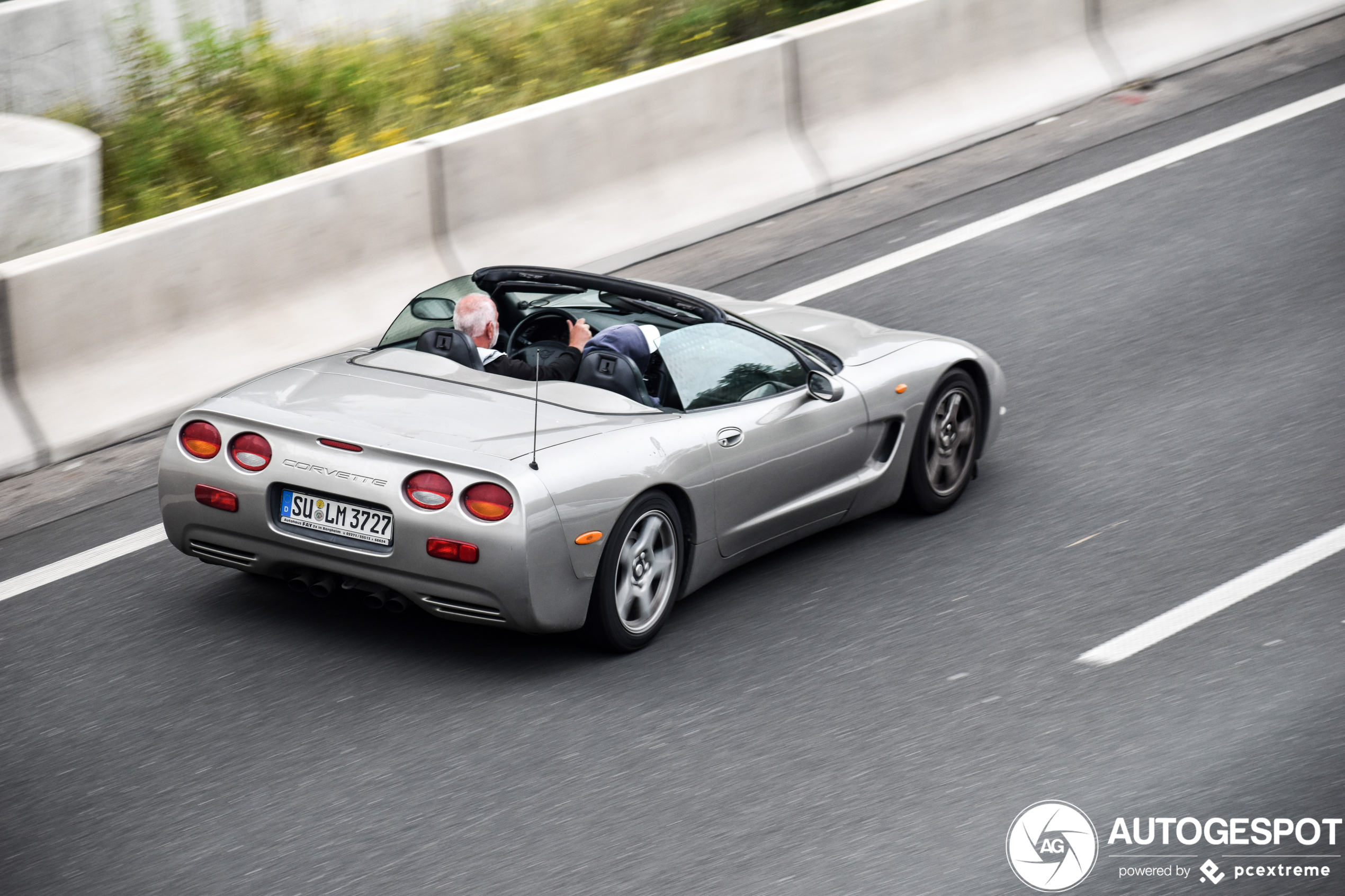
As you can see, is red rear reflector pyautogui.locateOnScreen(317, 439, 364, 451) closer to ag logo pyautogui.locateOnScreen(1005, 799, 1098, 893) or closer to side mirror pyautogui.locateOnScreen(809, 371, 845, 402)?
side mirror pyautogui.locateOnScreen(809, 371, 845, 402)

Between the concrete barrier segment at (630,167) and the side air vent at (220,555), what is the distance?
13.0 feet

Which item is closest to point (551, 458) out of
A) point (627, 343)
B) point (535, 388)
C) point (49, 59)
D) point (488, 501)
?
point (488, 501)

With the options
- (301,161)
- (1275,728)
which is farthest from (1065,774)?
(301,161)

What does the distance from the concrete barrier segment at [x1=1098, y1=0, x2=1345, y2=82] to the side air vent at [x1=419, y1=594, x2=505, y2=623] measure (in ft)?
31.2

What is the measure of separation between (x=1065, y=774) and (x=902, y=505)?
7.47ft

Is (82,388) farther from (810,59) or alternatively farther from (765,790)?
(810,59)

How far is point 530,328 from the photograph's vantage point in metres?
6.87

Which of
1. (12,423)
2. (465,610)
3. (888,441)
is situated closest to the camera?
(465,610)

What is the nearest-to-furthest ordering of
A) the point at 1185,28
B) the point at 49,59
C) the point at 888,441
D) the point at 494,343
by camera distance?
the point at 494,343 < the point at 888,441 < the point at 49,59 < the point at 1185,28

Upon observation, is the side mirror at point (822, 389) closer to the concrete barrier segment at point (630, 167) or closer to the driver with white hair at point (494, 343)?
the driver with white hair at point (494, 343)

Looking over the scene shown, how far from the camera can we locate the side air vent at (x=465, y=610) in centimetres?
559

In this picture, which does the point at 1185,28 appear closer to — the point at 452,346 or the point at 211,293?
the point at 211,293

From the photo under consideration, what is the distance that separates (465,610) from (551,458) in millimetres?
588

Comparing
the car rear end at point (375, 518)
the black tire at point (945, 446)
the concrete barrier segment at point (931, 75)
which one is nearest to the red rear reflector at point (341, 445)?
the car rear end at point (375, 518)
